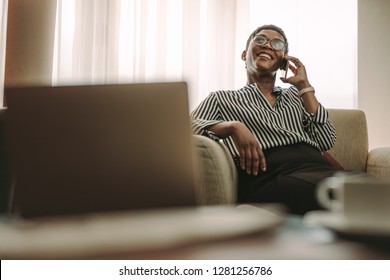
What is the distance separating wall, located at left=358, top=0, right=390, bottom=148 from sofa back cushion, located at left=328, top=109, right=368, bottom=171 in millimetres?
656

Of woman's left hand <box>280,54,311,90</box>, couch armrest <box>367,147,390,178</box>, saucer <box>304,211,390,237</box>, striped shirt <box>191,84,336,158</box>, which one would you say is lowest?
couch armrest <box>367,147,390,178</box>

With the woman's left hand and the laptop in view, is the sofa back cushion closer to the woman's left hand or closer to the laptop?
the woman's left hand

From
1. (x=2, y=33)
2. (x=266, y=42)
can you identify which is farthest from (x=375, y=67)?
(x=2, y=33)

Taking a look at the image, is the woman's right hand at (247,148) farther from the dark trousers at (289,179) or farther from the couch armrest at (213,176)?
the couch armrest at (213,176)

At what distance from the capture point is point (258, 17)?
7.25 feet

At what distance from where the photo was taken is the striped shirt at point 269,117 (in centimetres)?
121

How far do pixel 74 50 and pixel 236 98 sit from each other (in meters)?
0.90

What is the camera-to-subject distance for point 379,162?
1.54 meters

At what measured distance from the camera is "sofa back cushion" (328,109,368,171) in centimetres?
162

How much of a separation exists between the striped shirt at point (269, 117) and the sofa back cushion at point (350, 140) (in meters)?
0.32

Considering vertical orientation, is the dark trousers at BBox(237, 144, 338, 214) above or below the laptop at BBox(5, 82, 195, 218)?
below

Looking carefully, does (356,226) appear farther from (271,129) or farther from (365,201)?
(271,129)

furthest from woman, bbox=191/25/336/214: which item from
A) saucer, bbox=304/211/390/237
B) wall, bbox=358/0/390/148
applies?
wall, bbox=358/0/390/148

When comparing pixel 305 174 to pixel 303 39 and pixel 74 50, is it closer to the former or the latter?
pixel 74 50
